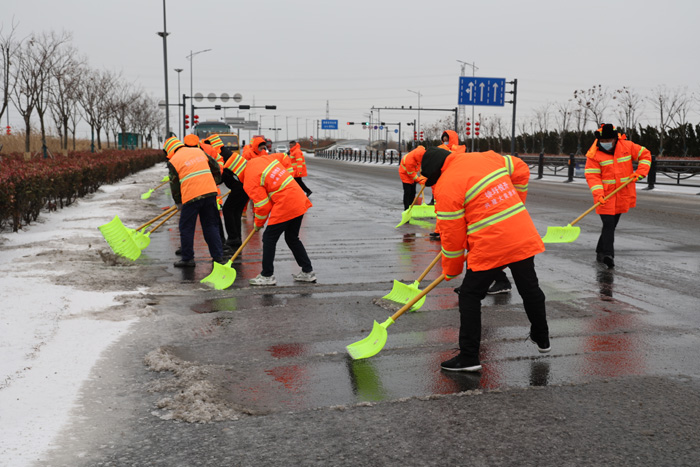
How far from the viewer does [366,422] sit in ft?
11.5

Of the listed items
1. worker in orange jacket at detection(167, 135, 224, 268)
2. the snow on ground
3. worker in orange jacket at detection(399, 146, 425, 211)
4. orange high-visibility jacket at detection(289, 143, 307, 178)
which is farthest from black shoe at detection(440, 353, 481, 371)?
orange high-visibility jacket at detection(289, 143, 307, 178)

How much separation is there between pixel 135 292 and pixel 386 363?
3.21 metres

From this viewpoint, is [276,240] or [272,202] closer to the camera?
[272,202]

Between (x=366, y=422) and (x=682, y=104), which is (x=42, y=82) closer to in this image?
(x=366, y=422)

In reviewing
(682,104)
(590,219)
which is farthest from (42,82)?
(682,104)

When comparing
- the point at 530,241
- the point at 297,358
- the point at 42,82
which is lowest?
the point at 297,358

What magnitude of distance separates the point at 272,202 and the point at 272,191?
13cm

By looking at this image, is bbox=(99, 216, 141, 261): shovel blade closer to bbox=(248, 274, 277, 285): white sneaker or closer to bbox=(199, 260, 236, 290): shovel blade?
bbox=(199, 260, 236, 290): shovel blade

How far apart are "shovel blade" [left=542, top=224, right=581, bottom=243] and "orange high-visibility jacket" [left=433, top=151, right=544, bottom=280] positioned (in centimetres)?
583

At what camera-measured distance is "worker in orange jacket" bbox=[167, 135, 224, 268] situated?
8180mm

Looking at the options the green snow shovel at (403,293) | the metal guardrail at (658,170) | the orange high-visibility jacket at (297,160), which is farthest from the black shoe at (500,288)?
the metal guardrail at (658,170)

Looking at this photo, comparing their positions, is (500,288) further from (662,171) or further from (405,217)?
(662,171)

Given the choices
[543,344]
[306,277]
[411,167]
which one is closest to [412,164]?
[411,167]

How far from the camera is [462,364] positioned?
4289 millimetres
